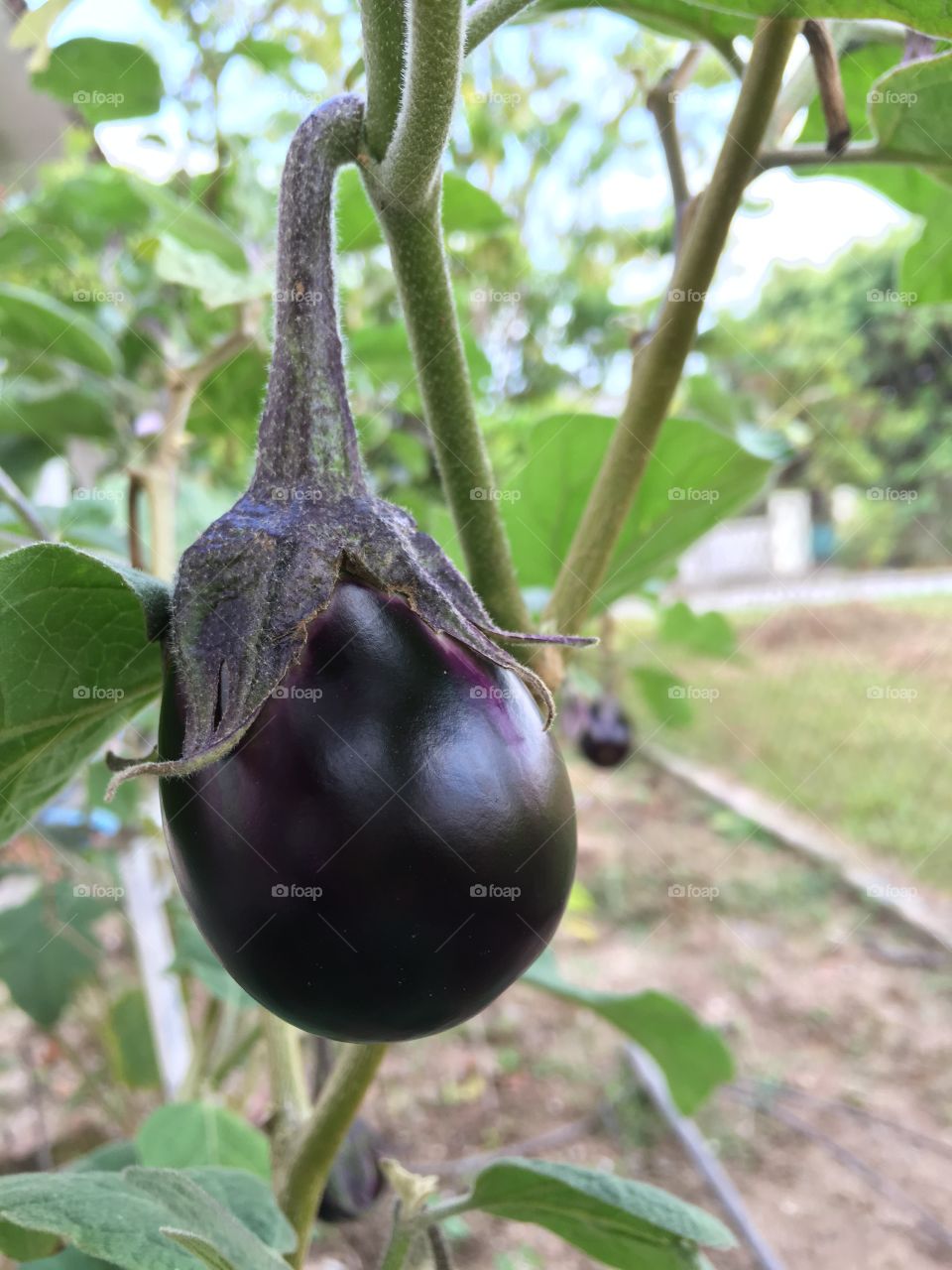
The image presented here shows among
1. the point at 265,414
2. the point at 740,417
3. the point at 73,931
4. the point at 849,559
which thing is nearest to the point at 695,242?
the point at 265,414

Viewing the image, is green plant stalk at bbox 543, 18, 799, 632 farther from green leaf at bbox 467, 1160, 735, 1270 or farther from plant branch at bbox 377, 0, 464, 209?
green leaf at bbox 467, 1160, 735, 1270

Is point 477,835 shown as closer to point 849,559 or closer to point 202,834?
point 202,834

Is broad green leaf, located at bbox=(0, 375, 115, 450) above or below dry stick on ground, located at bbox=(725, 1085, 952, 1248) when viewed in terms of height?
above

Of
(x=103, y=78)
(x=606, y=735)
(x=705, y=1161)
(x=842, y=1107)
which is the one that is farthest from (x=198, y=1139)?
(x=842, y=1107)

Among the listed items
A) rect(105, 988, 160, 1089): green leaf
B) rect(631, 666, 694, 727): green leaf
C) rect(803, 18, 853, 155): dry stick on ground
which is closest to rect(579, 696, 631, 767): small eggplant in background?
rect(631, 666, 694, 727): green leaf

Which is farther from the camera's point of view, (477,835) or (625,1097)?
(625,1097)
